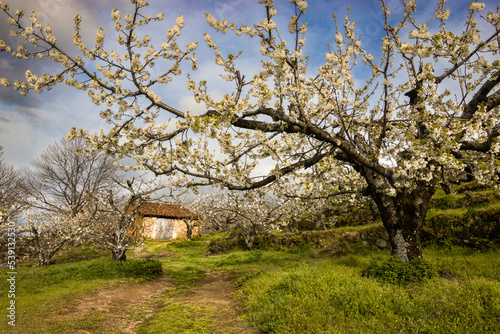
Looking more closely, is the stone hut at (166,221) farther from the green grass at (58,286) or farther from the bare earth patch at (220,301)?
the bare earth patch at (220,301)

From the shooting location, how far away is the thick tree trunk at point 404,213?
8.11m

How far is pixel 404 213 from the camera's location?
8289mm

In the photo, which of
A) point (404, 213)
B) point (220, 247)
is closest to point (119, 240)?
point (220, 247)

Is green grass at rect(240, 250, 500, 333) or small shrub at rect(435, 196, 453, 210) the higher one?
small shrub at rect(435, 196, 453, 210)

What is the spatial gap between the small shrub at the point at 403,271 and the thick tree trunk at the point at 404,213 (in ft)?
2.72

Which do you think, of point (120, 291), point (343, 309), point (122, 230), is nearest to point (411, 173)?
point (343, 309)

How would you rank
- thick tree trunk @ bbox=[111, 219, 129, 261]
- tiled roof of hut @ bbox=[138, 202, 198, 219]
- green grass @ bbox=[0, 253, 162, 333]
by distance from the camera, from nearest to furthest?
green grass @ bbox=[0, 253, 162, 333] → thick tree trunk @ bbox=[111, 219, 129, 261] → tiled roof of hut @ bbox=[138, 202, 198, 219]

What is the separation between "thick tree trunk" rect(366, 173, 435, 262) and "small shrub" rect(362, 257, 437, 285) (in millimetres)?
829

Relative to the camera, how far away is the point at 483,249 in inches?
389

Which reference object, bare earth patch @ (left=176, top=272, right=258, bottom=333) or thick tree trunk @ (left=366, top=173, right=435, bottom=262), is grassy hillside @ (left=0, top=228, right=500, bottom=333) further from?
thick tree trunk @ (left=366, top=173, right=435, bottom=262)

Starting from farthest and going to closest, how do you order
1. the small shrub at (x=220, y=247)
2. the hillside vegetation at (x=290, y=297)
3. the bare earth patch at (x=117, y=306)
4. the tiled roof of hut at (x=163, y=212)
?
1. the tiled roof of hut at (x=163, y=212)
2. the small shrub at (x=220, y=247)
3. the bare earth patch at (x=117, y=306)
4. the hillside vegetation at (x=290, y=297)

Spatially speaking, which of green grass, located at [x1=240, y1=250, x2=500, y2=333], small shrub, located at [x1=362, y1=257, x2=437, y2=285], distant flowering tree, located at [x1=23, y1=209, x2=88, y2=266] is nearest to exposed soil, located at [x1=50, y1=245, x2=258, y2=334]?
green grass, located at [x1=240, y1=250, x2=500, y2=333]

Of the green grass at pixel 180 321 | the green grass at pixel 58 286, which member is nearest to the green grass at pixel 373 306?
the green grass at pixel 180 321

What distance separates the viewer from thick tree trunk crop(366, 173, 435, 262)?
8109mm
